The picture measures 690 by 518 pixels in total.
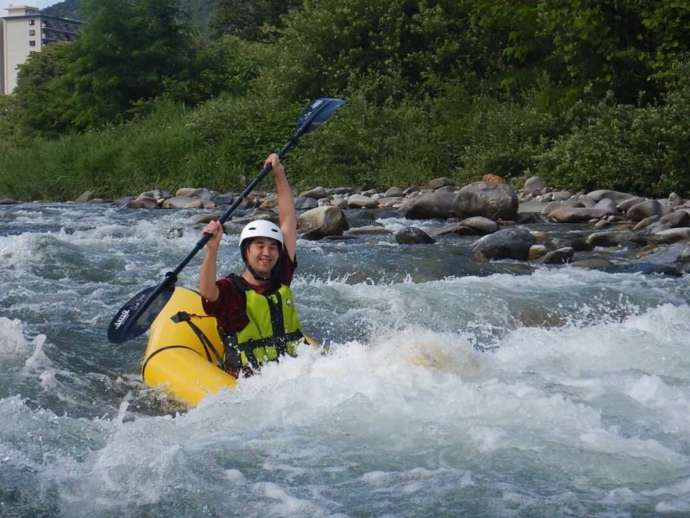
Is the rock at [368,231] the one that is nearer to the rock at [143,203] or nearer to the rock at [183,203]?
the rock at [183,203]

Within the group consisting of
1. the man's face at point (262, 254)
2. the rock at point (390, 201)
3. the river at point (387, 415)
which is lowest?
the river at point (387, 415)

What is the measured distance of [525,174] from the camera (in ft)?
44.7

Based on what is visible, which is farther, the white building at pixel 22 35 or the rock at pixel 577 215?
the white building at pixel 22 35

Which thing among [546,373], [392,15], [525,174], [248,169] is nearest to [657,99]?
[525,174]

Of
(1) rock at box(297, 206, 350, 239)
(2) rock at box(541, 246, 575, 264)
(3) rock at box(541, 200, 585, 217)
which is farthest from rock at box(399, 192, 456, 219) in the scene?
(2) rock at box(541, 246, 575, 264)

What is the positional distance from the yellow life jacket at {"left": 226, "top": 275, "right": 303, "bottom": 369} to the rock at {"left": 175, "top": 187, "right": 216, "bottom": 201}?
982cm

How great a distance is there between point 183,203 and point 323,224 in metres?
4.37

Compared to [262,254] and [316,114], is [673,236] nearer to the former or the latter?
[316,114]

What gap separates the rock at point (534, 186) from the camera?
12.9m

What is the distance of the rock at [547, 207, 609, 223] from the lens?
11.0 meters

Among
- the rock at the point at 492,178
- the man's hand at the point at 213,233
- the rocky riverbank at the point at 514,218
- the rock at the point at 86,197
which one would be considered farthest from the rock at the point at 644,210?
the rock at the point at 86,197

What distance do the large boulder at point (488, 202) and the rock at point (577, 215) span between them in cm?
48

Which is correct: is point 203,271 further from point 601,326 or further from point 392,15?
point 392,15

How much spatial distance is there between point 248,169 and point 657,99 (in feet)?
20.8
